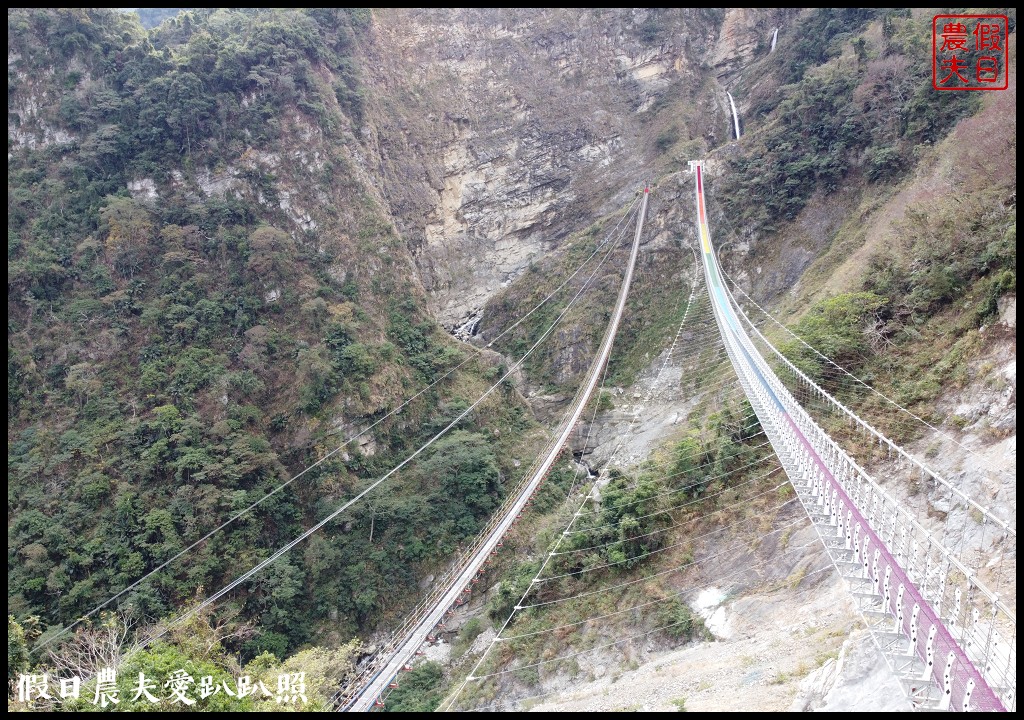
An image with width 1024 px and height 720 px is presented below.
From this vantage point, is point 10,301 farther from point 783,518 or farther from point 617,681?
point 783,518

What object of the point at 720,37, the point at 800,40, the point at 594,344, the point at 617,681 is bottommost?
the point at 617,681

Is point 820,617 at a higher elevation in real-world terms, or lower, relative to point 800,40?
lower

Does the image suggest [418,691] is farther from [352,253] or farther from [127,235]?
[127,235]

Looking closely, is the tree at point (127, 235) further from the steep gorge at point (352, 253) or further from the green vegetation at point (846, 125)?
the green vegetation at point (846, 125)

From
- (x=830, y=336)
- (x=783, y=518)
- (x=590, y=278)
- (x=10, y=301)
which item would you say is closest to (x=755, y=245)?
(x=590, y=278)

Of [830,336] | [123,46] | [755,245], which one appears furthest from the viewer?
[123,46]

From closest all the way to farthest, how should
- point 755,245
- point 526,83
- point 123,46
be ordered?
point 755,245 → point 123,46 → point 526,83

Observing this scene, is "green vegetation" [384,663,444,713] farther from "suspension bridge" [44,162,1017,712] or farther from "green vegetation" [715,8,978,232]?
"green vegetation" [715,8,978,232]

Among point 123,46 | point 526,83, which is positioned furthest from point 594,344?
point 123,46

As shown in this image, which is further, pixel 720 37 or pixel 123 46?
pixel 720 37
